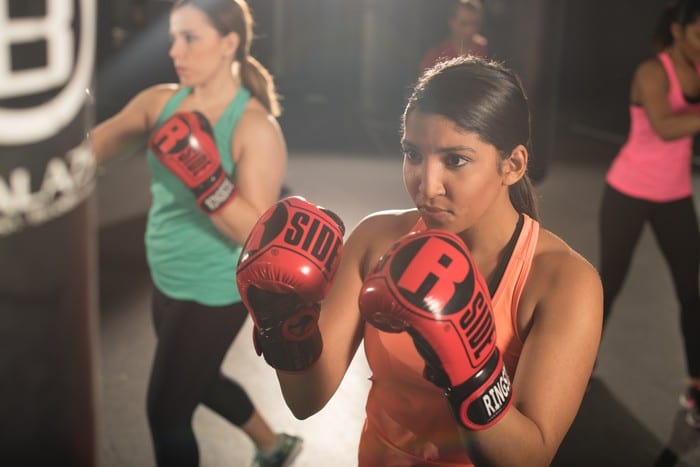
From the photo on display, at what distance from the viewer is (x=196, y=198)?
5.58 feet

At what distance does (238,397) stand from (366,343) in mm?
979

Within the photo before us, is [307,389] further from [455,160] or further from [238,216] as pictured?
[238,216]

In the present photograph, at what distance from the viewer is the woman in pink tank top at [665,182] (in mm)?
2371

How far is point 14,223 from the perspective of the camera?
2.22 feet

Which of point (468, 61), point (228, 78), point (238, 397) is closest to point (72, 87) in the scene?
point (468, 61)

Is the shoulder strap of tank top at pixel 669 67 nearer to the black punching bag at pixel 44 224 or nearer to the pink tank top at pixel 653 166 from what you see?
the pink tank top at pixel 653 166

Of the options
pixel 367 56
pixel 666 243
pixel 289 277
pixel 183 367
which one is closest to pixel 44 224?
pixel 289 277

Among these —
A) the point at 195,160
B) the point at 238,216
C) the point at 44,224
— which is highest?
the point at 44,224

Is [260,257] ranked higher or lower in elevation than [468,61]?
lower

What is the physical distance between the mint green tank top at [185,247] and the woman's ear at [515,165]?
2.94 feet

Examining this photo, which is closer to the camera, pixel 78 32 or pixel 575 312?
pixel 78 32

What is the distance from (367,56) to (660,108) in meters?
9.23

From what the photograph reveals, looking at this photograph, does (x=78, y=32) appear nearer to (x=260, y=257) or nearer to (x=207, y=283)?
(x=260, y=257)

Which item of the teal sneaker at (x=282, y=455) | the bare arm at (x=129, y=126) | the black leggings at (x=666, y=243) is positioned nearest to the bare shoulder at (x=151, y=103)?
the bare arm at (x=129, y=126)
